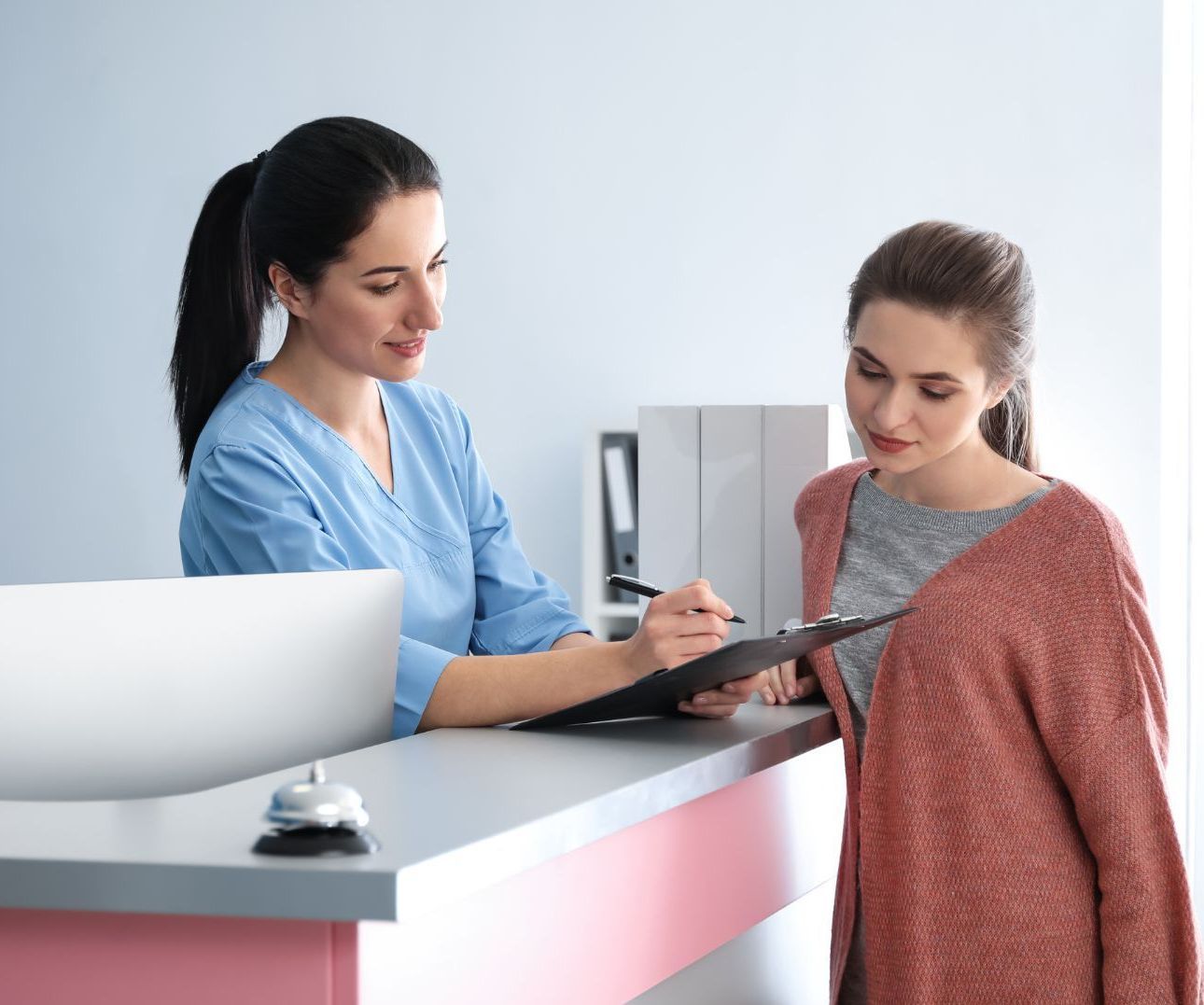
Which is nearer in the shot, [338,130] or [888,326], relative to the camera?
[888,326]

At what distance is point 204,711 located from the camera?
108 cm

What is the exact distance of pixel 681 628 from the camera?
1.30 m

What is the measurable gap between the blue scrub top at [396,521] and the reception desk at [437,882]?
317 millimetres

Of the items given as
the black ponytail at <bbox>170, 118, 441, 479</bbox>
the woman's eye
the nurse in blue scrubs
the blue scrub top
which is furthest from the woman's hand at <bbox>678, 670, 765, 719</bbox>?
the black ponytail at <bbox>170, 118, 441, 479</bbox>

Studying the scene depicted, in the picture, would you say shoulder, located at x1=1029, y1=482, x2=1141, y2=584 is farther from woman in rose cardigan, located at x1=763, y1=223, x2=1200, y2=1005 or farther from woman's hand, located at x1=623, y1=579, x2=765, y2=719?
woman's hand, located at x1=623, y1=579, x2=765, y2=719

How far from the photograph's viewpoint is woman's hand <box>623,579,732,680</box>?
1.29 m

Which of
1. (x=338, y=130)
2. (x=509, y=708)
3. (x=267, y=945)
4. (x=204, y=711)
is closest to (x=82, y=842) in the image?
(x=267, y=945)

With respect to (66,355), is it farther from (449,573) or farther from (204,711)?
(204,711)

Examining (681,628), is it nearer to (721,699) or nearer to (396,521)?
(721,699)

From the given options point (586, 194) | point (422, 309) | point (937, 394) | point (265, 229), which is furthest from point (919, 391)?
point (586, 194)

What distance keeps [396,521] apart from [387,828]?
838 mm

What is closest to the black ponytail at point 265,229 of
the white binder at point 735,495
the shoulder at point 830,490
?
the white binder at point 735,495

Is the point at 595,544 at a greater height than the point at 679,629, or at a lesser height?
lesser

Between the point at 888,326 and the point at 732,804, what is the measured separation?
542mm
